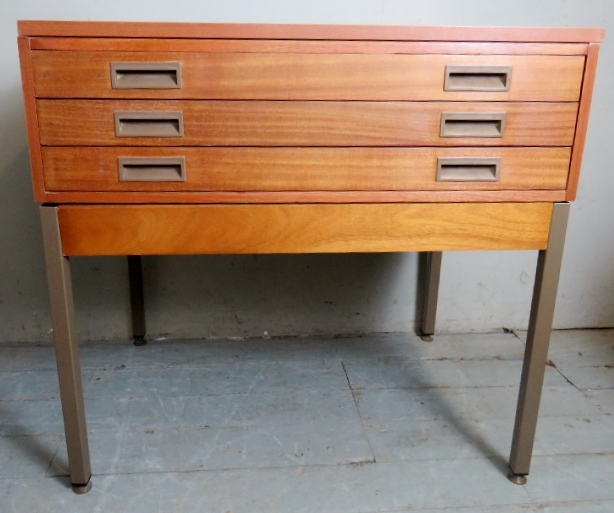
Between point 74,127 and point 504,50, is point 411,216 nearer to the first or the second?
point 504,50

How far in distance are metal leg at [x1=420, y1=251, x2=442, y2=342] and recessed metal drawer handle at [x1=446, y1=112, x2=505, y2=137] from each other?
0.68 m

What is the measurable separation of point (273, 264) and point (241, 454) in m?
0.64

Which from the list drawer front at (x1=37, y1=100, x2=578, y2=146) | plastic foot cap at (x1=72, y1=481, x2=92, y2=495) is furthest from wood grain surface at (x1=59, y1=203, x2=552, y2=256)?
plastic foot cap at (x1=72, y1=481, x2=92, y2=495)

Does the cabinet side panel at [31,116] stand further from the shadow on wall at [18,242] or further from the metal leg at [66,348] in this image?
the shadow on wall at [18,242]

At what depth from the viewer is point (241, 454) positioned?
1.05 metres

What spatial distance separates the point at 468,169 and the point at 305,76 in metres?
0.32

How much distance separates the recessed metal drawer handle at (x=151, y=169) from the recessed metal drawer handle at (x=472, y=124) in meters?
0.44

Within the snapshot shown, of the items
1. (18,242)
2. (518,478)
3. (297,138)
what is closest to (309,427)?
(518,478)

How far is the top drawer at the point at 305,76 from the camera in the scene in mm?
784

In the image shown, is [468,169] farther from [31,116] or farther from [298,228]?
[31,116]

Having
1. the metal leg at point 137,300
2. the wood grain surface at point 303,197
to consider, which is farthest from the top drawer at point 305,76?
the metal leg at point 137,300

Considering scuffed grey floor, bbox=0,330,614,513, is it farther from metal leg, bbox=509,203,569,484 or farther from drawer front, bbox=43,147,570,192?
drawer front, bbox=43,147,570,192

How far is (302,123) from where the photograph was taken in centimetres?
83

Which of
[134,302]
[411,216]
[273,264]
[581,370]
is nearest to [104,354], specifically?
[134,302]
